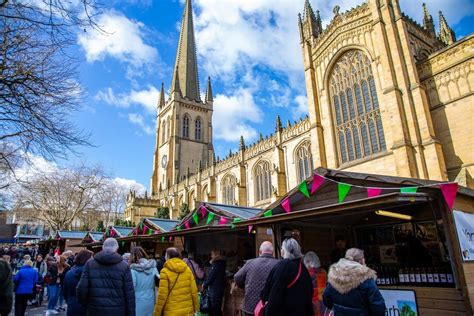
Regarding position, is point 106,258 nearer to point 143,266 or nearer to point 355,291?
point 143,266

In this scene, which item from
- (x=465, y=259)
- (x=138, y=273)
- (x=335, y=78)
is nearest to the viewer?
(x=465, y=259)

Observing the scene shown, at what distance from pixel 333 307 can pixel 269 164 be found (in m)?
28.1

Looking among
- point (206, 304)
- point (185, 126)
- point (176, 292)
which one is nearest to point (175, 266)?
point (176, 292)

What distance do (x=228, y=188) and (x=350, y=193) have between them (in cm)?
3120

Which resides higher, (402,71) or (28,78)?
(402,71)

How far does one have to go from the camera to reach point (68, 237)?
75.8ft

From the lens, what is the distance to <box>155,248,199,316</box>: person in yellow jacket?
14.7ft

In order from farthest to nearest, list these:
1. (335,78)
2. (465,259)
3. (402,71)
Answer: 1. (335,78)
2. (402,71)
3. (465,259)

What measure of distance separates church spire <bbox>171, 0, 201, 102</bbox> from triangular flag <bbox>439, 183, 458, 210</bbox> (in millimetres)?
54785

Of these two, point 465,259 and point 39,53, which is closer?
point 465,259

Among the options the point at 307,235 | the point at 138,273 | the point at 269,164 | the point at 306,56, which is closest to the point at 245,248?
the point at 307,235

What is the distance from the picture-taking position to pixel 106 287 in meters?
3.87

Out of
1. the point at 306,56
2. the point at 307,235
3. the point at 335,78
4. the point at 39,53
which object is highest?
the point at 306,56

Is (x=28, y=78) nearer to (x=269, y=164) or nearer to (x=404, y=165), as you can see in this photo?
(x=404, y=165)
